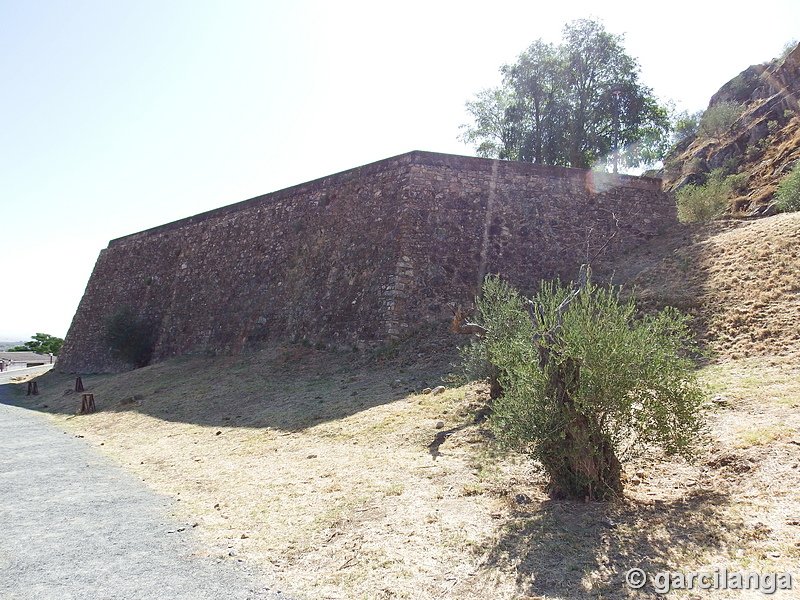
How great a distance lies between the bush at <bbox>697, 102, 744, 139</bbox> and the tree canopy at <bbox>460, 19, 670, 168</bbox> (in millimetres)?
9608

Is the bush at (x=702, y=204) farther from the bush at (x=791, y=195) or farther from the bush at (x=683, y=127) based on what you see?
the bush at (x=683, y=127)

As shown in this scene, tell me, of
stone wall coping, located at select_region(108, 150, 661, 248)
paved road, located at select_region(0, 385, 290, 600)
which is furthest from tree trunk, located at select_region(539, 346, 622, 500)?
stone wall coping, located at select_region(108, 150, 661, 248)

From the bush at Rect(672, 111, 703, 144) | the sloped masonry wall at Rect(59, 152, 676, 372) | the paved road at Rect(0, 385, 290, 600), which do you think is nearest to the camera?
the paved road at Rect(0, 385, 290, 600)

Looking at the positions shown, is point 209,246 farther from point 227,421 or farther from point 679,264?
point 679,264

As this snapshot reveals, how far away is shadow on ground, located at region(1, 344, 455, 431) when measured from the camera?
9.25 m

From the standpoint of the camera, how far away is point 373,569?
3.69 m

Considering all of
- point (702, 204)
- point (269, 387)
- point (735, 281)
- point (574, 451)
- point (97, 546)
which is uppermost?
point (702, 204)

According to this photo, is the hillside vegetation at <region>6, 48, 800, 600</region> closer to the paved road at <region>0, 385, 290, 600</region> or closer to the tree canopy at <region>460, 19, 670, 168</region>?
the paved road at <region>0, 385, 290, 600</region>

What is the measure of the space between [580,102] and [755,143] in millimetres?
10834

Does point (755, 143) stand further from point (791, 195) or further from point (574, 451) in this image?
point (574, 451)

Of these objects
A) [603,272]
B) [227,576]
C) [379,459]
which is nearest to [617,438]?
[379,459]

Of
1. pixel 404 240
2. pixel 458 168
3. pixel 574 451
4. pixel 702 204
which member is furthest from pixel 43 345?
pixel 574 451

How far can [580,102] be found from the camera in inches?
908

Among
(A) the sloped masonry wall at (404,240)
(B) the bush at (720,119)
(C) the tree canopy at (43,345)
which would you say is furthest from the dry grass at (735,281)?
(C) the tree canopy at (43,345)
